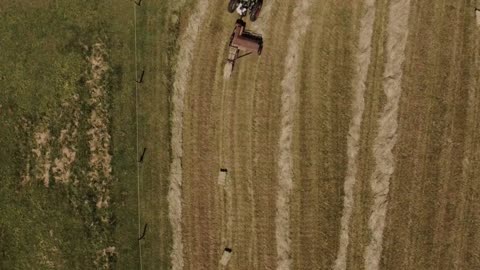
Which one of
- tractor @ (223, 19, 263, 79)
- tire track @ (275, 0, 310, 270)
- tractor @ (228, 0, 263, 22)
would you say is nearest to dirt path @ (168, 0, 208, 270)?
tractor @ (223, 19, 263, 79)

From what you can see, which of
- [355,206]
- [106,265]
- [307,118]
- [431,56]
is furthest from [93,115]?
[431,56]

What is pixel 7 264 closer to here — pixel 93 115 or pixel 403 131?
pixel 93 115

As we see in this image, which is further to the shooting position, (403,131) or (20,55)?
(20,55)

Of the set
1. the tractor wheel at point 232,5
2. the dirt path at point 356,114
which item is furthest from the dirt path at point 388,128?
the tractor wheel at point 232,5

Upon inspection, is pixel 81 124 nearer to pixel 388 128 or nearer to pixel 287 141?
pixel 287 141

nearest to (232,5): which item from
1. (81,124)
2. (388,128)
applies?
(388,128)

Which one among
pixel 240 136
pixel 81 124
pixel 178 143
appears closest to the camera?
pixel 240 136
